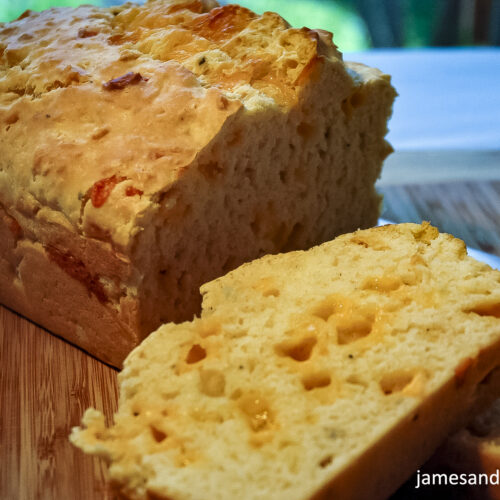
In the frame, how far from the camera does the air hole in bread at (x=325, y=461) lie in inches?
61.7

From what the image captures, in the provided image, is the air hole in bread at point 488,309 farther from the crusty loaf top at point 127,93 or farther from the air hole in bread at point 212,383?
the crusty loaf top at point 127,93

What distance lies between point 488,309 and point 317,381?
599 millimetres

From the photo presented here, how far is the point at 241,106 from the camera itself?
2.27 m

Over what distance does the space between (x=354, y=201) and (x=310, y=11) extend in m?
2.27

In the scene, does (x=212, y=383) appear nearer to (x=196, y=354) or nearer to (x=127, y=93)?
(x=196, y=354)

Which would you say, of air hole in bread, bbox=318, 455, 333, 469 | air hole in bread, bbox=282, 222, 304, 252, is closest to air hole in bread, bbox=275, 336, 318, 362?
air hole in bread, bbox=318, 455, 333, 469

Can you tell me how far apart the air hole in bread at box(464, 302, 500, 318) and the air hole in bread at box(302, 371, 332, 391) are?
505 millimetres

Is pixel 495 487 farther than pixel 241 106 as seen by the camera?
No

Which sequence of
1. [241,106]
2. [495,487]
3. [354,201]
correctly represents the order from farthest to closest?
[354,201], [241,106], [495,487]

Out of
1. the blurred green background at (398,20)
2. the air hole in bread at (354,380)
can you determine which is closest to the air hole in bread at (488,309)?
the air hole in bread at (354,380)

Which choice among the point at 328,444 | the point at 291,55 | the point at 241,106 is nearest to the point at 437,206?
the point at 291,55

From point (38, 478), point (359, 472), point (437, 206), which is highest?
point (359, 472)

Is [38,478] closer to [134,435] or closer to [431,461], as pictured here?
[134,435]

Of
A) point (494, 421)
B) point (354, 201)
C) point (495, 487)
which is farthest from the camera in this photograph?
point (354, 201)
